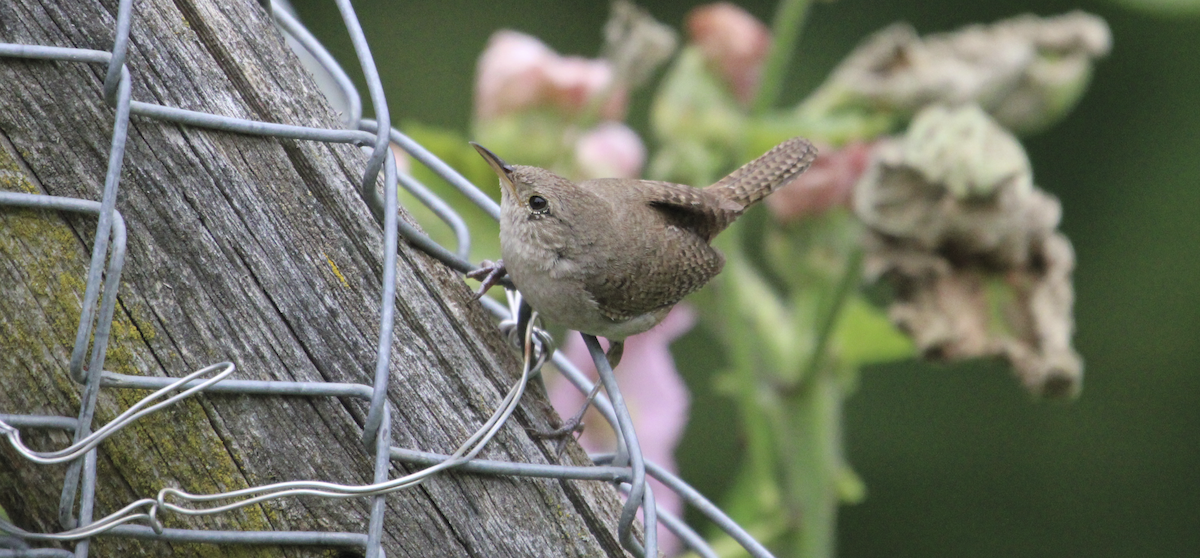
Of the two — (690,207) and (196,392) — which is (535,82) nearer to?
(690,207)

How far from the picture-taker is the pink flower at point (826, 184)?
203 centimetres

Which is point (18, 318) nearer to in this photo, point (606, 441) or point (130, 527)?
point (130, 527)

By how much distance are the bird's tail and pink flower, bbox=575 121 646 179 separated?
0.29 metres

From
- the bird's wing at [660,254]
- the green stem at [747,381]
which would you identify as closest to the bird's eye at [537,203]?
the bird's wing at [660,254]

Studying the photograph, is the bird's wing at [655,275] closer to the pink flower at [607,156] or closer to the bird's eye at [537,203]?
the bird's eye at [537,203]

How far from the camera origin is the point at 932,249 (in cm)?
179

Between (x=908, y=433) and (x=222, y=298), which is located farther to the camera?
(x=908, y=433)

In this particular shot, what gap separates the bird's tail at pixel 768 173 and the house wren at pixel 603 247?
0.12 metres

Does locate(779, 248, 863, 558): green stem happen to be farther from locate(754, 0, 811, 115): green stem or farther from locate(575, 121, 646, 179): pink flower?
locate(575, 121, 646, 179): pink flower

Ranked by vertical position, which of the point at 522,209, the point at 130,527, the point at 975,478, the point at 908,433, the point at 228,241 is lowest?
the point at 975,478

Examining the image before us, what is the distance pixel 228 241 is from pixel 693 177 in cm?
125

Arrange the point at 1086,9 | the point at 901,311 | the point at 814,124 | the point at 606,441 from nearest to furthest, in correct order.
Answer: the point at 901,311 < the point at 814,124 < the point at 606,441 < the point at 1086,9

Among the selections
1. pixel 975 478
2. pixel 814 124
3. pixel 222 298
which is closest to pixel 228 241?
pixel 222 298

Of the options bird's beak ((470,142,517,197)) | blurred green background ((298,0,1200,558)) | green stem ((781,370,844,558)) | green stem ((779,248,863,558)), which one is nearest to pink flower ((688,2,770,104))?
green stem ((779,248,863,558))
